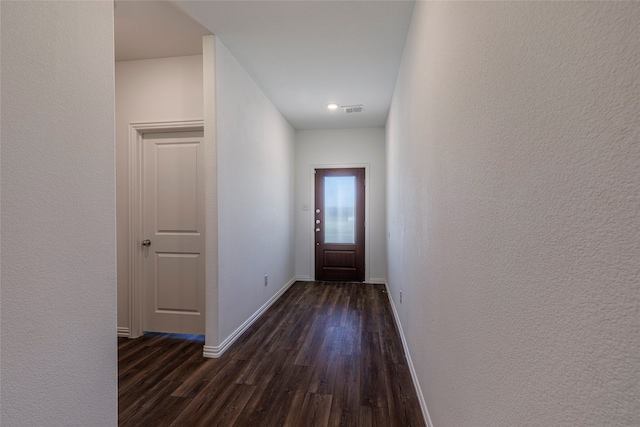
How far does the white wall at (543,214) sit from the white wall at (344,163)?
3.87 m

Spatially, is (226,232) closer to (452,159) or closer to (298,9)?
(298,9)

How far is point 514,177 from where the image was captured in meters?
0.70

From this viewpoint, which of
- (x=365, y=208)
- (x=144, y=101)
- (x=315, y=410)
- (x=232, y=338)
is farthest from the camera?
(x=365, y=208)

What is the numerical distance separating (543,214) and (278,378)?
2105 mm

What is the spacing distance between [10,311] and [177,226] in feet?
6.84

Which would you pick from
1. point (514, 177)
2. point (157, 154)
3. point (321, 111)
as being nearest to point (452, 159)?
point (514, 177)

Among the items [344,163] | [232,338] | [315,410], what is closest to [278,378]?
[315,410]

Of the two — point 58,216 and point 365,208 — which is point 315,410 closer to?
point 58,216

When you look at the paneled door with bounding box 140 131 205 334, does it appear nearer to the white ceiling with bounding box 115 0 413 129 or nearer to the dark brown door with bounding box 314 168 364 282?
the white ceiling with bounding box 115 0 413 129

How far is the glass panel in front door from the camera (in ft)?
17.1

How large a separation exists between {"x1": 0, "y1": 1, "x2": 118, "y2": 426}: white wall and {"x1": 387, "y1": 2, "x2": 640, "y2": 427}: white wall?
1.42m

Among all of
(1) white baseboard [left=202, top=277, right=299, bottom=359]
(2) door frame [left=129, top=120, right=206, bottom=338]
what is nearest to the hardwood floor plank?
(1) white baseboard [left=202, top=277, right=299, bottom=359]

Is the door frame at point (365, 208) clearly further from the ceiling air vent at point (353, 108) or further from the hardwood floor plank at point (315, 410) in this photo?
the hardwood floor plank at point (315, 410)

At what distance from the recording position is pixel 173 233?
9.71 feet
